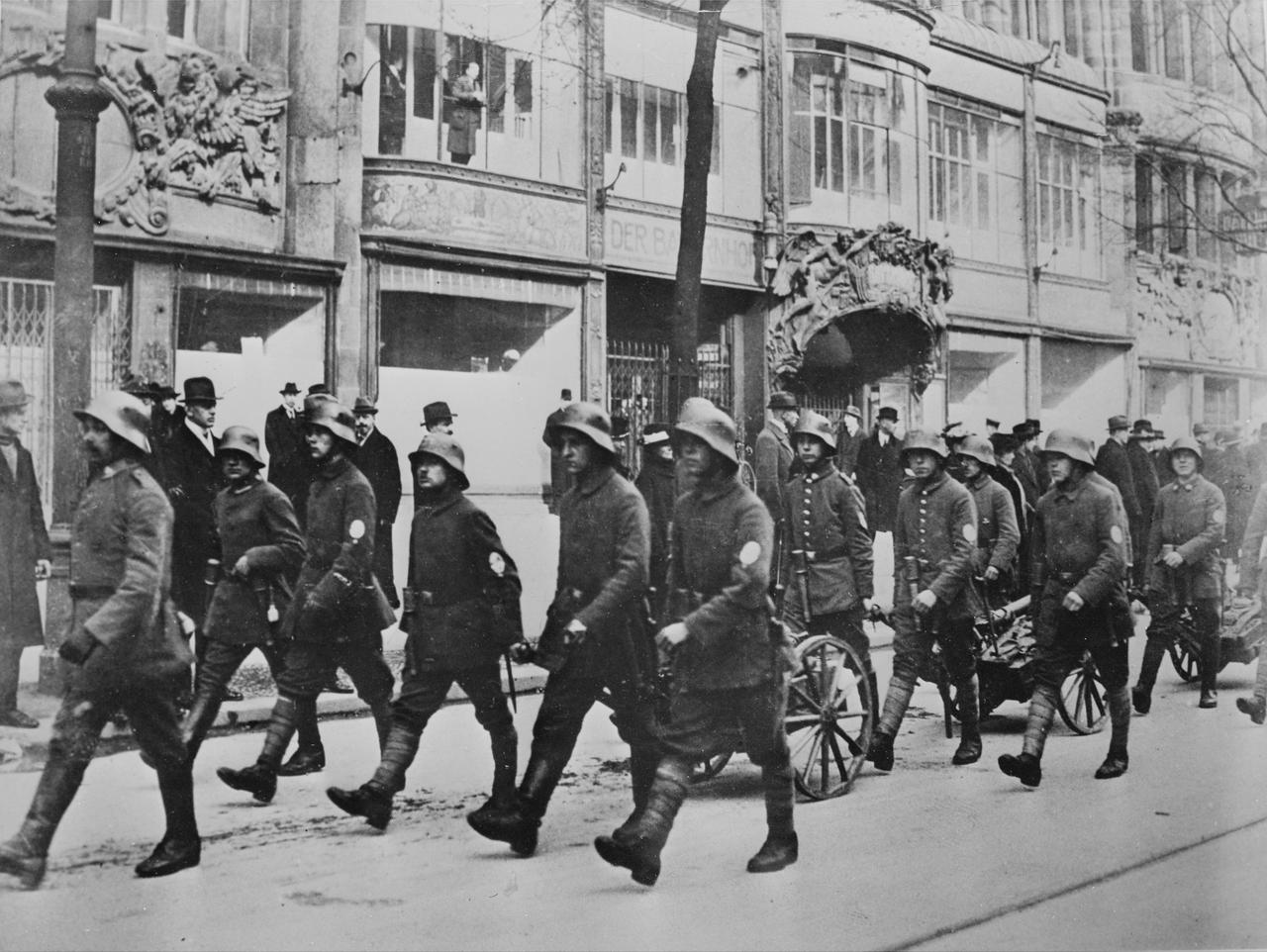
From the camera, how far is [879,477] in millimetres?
12883

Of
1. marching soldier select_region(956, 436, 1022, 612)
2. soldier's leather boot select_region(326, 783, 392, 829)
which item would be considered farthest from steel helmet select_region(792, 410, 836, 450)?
soldier's leather boot select_region(326, 783, 392, 829)

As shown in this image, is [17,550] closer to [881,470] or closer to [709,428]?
[709,428]

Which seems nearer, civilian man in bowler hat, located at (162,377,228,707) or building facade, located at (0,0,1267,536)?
civilian man in bowler hat, located at (162,377,228,707)

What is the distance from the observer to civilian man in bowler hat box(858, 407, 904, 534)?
12.6 meters

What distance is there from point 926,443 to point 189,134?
534 centimetres

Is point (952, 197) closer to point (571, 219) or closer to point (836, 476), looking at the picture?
point (571, 219)

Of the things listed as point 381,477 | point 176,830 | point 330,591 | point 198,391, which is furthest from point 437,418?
point 176,830

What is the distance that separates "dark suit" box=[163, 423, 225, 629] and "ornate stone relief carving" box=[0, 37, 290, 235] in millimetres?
2249

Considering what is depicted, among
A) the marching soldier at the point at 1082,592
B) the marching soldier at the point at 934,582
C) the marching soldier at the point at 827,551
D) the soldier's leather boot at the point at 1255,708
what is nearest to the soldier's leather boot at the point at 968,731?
the marching soldier at the point at 934,582

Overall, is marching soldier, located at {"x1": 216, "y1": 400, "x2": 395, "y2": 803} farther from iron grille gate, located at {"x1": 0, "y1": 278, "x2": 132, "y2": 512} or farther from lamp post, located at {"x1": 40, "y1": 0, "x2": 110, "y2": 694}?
iron grille gate, located at {"x1": 0, "y1": 278, "x2": 132, "y2": 512}

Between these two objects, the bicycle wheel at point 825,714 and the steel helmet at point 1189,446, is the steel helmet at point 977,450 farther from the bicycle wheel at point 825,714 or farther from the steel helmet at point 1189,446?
the bicycle wheel at point 825,714

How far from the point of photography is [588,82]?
1089cm

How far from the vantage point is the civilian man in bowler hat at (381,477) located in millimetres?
6543

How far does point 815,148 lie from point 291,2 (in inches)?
259
